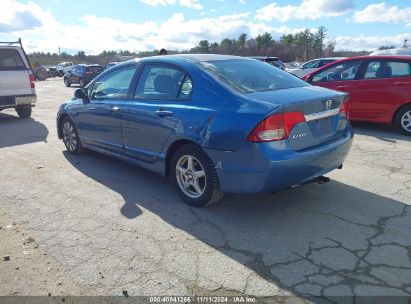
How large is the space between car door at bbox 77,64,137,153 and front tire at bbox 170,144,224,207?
119cm

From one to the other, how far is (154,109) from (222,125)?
111 centimetres

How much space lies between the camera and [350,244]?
3.35m

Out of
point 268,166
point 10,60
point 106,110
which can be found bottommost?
point 268,166

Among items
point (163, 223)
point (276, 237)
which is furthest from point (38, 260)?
point (276, 237)

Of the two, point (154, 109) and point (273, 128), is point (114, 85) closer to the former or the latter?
point (154, 109)

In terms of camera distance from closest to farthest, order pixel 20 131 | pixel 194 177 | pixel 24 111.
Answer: pixel 194 177 < pixel 20 131 < pixel 24 111

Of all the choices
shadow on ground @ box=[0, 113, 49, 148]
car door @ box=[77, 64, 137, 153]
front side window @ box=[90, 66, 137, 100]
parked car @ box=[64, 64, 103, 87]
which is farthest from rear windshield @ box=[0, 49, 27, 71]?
parked car @ box=[64, 64, 103, 87]

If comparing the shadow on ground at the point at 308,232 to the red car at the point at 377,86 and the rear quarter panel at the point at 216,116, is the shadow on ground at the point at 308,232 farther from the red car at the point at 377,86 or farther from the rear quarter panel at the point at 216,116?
the red car at the point at 377,86

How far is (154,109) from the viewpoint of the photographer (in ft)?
14.5

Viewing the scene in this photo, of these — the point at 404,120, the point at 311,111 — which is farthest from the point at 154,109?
the point at 404,120

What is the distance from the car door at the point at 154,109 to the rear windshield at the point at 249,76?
371 mm

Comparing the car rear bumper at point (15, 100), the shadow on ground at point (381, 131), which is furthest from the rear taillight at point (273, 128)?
the car rear bumper at point (15, 100)

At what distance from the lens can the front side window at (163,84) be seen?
166 inches

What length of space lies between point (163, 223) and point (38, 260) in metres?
1.19
